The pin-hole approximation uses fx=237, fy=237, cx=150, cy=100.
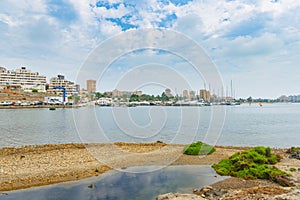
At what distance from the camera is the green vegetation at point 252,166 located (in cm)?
1152

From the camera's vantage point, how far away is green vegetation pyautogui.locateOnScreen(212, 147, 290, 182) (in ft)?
37.8

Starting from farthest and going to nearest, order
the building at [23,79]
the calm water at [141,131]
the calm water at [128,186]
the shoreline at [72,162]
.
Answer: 1. the building at [23,79]
2. the calm water at [141,131]
3. the shoreline at [72,162]
4. the calm water at [128,186]

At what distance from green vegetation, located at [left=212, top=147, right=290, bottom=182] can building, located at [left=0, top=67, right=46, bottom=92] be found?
488ft

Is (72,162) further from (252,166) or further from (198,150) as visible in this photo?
(252,166)

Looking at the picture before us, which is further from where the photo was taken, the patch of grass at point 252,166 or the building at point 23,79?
the building at point 23,79

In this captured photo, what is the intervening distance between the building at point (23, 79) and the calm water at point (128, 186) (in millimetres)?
147338

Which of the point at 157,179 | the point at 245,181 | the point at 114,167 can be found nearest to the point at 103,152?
the point at 114,167

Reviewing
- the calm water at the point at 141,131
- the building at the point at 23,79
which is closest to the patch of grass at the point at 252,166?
the calm water at the point at 141,131

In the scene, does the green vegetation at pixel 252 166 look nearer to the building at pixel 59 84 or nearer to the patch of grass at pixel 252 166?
the patch of grass at pixel 252 166

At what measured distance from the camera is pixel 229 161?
13.9m

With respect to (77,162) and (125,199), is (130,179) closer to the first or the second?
(125,199)

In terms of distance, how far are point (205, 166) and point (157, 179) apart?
3.92 m

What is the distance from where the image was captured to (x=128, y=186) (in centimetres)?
1063

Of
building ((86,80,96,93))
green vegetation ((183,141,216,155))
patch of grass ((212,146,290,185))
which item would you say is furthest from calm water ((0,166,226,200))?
building ((86,80,96,93))
